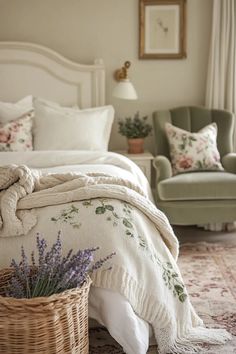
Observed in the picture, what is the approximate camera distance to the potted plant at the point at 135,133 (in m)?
4.29

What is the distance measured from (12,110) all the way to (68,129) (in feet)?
1.63

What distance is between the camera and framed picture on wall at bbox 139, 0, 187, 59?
172 inches

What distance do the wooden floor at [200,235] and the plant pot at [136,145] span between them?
0.73 meters

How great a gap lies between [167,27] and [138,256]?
9.31ft

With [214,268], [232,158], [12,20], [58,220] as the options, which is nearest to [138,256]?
[58,220]

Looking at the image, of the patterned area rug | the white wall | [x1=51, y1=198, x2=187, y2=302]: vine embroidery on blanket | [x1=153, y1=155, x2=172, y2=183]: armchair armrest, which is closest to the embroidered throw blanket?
[x1=51, y1=198, x2=187, y2=302]: vine embroidery on blanket

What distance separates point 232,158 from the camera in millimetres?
4031

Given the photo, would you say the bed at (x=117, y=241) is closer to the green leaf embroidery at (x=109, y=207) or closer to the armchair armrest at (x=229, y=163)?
the green leaf embroidery at (x=109, y=207)

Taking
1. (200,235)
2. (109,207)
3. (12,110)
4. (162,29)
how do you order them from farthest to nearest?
1. (162,29)
2. (200,235)
3. (12,110)
4. (109,207)

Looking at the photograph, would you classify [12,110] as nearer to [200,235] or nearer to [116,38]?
[116,38]

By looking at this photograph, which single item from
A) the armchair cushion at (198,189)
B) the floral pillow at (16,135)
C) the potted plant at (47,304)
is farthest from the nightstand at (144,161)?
the potted plant at (47,304)

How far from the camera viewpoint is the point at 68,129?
12.6 ft

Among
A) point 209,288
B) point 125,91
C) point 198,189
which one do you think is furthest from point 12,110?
point 209,288

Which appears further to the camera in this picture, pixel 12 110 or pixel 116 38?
pixel 116 38
